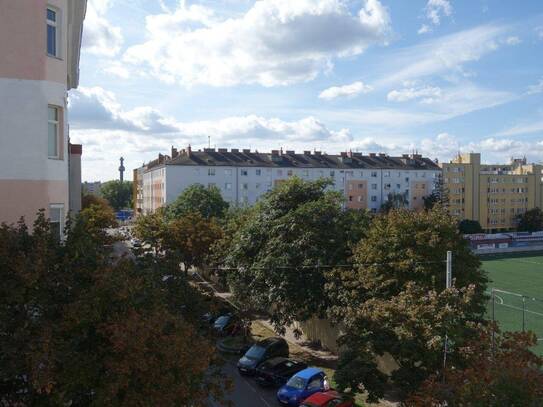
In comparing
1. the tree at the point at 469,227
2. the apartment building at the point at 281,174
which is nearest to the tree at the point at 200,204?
the apartment building at the point at 281,174

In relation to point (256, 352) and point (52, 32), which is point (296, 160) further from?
point (52, 32)

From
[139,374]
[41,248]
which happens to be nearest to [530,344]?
[139,374]

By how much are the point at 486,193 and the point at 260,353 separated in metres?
74.8

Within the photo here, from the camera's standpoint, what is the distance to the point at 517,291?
40469mm

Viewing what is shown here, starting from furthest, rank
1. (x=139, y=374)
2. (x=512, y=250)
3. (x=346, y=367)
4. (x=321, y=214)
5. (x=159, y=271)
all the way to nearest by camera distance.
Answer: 1. (x=512, y=250)
2. (x=321, y=214)
3. (x=346, y=367)
4. (x=159, y=271)
5. (x=139, y=374)

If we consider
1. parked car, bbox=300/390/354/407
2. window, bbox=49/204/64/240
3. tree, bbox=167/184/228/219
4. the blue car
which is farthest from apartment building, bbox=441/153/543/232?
window, bbox=49/204/64/240

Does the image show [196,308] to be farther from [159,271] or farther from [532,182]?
[532,182]

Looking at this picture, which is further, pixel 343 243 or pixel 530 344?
pixel 343 243

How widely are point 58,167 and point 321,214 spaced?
14.4 meters

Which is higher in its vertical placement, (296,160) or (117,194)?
(296,160)

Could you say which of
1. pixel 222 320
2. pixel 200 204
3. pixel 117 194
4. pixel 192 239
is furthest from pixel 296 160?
pixel 117 194

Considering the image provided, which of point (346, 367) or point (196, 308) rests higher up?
point (196, 308)

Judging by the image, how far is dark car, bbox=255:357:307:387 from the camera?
20.3 meters

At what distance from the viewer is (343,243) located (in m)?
22.8
